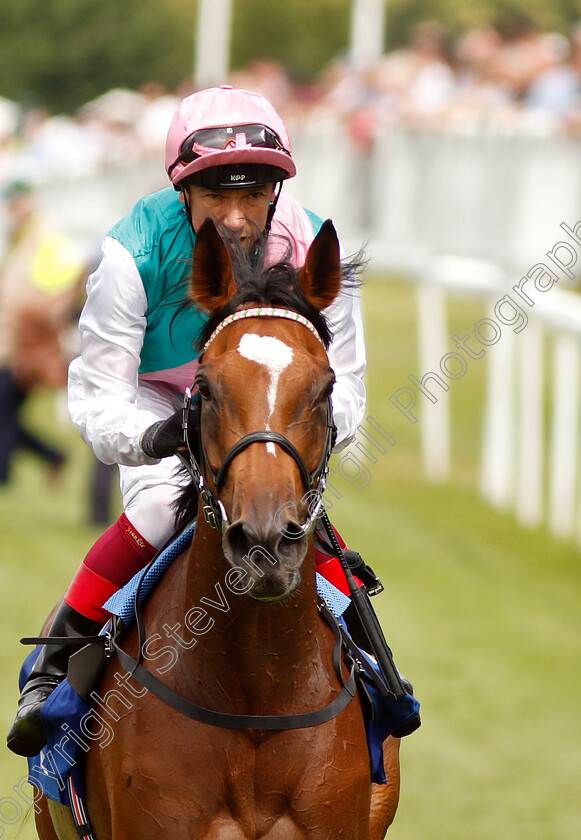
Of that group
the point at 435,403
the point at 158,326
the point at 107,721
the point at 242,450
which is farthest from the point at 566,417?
the point at 242,450

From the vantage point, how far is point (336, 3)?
53312 millimetres

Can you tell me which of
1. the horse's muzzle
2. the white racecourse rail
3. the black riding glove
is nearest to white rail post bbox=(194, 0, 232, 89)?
the white racecourse rail

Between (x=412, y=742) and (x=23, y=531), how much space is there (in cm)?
440

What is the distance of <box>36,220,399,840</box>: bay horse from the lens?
296cm

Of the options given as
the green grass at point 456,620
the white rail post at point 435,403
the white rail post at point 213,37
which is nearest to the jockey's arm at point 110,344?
the green grass at point 456,620

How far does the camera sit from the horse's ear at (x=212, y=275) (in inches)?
123

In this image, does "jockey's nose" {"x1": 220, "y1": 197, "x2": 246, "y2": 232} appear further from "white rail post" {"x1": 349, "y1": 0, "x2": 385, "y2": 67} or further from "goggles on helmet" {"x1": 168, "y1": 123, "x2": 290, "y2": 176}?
"white rail post" {"x1": 349, "y1": 0, "x2": 385, "y2": 67}

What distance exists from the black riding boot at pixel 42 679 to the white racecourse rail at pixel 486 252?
4459 millimetres

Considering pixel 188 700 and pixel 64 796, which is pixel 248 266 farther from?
pixel 64 796

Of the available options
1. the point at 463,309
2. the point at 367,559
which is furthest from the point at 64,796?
the point at 463,309

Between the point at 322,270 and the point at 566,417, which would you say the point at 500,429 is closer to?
the point at 566,417

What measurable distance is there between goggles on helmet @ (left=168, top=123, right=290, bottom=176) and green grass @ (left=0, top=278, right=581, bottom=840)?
123 inches

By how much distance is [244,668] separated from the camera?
3.19 meters

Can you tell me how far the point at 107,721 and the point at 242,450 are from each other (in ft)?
3.15
